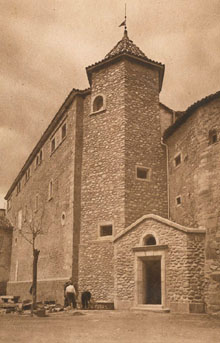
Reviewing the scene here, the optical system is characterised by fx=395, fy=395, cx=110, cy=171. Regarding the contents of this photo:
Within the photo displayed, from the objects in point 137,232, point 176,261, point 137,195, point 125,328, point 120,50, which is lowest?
point 125,328

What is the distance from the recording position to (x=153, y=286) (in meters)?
16.0

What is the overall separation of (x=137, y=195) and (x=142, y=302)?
4.84 metres

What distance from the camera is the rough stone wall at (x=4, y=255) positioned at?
108ft

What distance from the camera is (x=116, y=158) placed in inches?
712

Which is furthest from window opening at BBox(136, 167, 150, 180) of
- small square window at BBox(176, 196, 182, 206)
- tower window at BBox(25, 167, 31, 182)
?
tower window at BBox(25, 167, 31, 182)

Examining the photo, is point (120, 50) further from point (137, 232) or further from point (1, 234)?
point (1, 234)

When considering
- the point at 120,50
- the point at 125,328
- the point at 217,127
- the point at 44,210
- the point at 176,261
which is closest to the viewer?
the point at 125,328

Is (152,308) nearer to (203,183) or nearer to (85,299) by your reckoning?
(85,299)

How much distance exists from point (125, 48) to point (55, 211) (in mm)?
9403

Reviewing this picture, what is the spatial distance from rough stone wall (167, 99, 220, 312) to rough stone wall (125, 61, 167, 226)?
3.22 feet

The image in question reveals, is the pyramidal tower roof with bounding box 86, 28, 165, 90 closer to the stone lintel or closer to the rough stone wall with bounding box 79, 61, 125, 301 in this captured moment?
the rough stone wall with bounding box 79, 61, 125, 301

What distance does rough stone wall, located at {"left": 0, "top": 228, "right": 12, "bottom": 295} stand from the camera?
→ 3292 centimetres

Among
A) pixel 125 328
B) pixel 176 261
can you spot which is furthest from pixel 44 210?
pixel 125 328

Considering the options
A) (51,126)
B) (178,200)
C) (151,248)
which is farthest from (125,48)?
(151,248)
